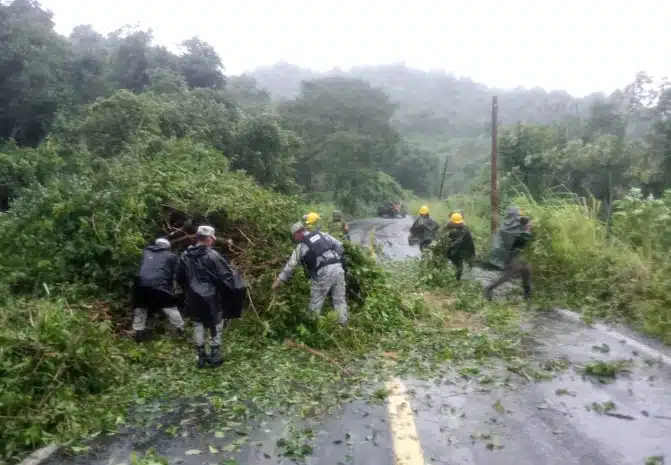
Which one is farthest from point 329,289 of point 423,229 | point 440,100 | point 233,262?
point 440,100

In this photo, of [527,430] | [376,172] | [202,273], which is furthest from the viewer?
[376,172]

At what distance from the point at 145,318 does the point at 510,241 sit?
21.0 feet

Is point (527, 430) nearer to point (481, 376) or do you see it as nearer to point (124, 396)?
point (481, 376)

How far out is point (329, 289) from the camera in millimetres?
8555

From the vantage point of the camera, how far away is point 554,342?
8.37 metres

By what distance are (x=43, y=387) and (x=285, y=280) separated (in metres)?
3.34

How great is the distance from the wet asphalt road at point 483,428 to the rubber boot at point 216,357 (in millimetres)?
1490

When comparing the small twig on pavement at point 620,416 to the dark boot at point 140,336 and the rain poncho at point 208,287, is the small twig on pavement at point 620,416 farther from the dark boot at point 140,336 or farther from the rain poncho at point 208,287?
the dark boot at point 140,336

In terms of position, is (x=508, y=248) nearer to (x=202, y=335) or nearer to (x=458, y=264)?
(x=458, y=264)

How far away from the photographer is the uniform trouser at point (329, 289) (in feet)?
27.8

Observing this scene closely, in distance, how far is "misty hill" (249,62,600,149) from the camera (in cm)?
9800

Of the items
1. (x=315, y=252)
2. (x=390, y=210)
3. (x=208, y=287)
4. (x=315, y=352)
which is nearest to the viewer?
(x=208, y=287)

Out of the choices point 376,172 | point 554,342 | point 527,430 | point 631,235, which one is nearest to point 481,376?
point 527,430

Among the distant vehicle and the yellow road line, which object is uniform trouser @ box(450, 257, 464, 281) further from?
the distant vehicle
